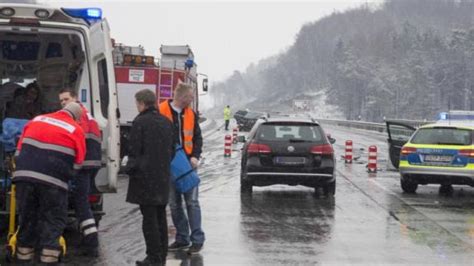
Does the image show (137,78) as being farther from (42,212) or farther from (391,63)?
(391,63)

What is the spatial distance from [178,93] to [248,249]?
6.48 feet

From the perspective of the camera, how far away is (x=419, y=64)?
113000mm

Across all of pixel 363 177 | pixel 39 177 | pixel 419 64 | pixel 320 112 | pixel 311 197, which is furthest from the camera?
pixel 320 112

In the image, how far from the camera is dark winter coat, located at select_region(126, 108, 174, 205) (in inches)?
277

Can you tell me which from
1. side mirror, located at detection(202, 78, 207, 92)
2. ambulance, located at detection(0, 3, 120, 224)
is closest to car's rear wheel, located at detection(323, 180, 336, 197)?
ambulance, located at detection(0, 3, 120, 224)

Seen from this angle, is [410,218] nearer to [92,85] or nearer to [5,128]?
[92,85]

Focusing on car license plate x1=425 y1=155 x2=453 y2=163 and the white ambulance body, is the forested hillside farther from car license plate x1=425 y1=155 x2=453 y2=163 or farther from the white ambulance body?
the white ambulance body

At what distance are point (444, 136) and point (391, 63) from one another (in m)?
128

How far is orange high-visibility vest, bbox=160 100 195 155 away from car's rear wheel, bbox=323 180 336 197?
5674 mm

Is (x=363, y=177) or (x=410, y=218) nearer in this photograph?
A: (x=410, y=218)

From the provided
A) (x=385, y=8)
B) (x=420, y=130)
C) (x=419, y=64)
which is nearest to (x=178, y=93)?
(x=420, y=130)

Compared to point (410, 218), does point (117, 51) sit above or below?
above

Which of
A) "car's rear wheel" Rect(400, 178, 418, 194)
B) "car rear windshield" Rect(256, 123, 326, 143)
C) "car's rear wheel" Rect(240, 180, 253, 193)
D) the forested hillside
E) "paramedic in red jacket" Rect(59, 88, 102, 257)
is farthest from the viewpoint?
the forested hillside

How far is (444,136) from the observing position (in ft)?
46.0
